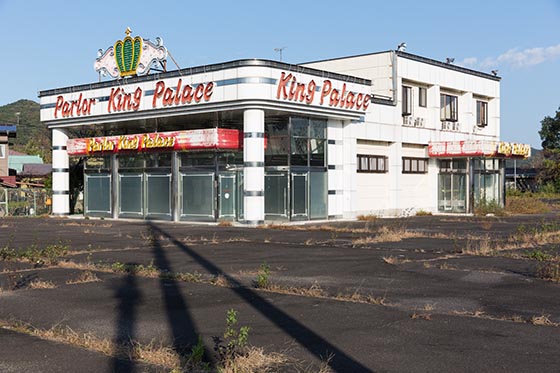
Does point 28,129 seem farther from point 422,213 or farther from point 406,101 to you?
point 422,213

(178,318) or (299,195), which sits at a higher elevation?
(299,195)

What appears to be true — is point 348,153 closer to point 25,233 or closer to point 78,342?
point 25,233

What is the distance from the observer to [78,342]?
7500 millimetres

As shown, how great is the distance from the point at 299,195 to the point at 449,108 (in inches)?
590

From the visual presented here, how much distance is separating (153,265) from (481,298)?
7324mm

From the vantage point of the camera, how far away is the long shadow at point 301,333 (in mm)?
6539

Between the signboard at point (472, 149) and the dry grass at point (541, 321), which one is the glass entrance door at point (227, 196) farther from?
the dry grass at point (541, 321)

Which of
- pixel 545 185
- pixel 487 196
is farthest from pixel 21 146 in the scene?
pixel 487 196

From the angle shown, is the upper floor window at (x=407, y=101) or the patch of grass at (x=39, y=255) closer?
the patch of grass at (x=39, y=255)

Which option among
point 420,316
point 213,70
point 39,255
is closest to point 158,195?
point 213,70

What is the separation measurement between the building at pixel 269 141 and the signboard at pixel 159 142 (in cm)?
6

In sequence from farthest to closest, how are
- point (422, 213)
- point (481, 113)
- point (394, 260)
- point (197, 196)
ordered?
point (481, 113) < point (422, 213) < point (197, 196) < point (394, 260)

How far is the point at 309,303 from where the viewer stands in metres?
9.97

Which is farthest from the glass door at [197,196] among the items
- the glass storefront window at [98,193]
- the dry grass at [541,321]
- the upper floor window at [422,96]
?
the dry grass at [541,321]
